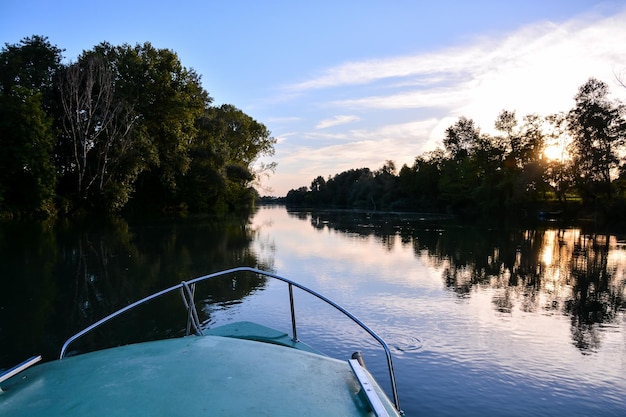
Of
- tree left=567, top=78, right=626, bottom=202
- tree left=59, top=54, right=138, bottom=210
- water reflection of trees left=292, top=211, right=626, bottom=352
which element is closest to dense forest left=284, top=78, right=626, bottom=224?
tree left=567, top=78, right=626, bottom=202

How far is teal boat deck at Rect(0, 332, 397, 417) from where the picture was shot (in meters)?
1.86

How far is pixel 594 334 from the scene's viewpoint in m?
6.80

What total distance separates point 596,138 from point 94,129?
133ft

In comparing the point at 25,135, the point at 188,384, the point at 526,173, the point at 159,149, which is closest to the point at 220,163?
the point at 159,149

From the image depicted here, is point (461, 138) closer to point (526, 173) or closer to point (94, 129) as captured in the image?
point (526, 173)

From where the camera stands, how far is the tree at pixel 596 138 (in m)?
37.9

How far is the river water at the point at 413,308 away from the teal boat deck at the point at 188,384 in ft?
7.44

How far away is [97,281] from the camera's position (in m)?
9.80

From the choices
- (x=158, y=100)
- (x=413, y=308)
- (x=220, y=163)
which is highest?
(x=158, y=100)

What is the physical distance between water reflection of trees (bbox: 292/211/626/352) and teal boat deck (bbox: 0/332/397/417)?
538cm

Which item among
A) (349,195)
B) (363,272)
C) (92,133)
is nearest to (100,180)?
(92,133)

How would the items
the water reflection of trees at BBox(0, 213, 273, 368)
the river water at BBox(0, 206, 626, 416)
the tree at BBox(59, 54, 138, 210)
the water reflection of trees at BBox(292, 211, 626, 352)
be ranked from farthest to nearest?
the tree at BBox(59, 54, 138, 210), the water reflection of trees at BBox(292, 211, 626, 352), the water reflection of trees at BBox(0, 213, 273, 368), the river water at BBox(0, 206, 626, 416)

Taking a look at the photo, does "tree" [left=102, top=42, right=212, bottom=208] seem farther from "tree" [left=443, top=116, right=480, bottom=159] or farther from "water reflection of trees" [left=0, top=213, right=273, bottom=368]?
"tree" [left=443, top=116, right=480, bottom=159]

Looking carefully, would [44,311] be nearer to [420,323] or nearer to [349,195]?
[420,323]
